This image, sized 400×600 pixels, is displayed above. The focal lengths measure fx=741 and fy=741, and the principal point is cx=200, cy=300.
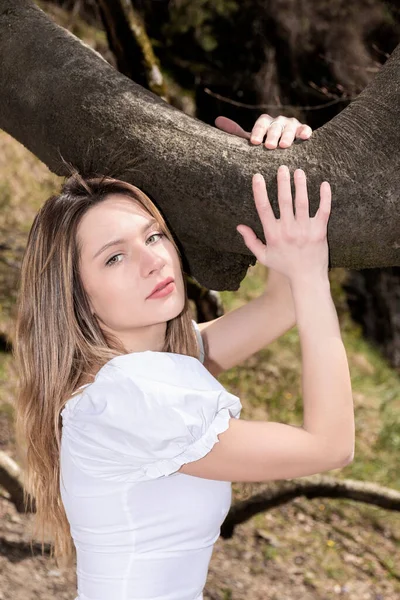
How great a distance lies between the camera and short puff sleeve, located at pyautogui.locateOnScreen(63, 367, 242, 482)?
1669 millimetres

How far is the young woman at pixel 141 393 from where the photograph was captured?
1.68m

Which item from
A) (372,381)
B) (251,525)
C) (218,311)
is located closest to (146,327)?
(218,311)

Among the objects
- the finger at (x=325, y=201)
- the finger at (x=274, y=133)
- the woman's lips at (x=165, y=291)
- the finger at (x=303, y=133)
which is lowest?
the woman's lips at (x=165, y=291)

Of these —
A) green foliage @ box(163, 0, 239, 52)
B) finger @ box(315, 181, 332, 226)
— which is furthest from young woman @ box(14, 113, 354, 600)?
green foliage @ box(163, 0, 239, 52)

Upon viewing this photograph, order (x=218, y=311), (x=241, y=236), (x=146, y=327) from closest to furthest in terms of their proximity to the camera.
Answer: (x=241, y=236) < (x=146, y=327) < (x=218, y=311)

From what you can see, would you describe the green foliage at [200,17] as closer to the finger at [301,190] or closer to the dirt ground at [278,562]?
the dirt ground at [278,562]

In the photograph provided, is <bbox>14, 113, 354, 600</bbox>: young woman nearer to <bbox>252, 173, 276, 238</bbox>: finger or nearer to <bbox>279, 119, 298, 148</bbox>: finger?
<bbox>252, 173, 276, 238</bbox>: finger

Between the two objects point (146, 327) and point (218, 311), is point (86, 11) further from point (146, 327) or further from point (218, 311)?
point (146, 327)

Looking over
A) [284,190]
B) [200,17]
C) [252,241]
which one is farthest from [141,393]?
[200,17]

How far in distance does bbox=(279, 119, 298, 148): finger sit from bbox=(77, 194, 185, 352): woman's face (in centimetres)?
37

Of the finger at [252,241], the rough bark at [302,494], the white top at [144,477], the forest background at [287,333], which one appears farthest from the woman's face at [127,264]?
the rough bark at [302,494]

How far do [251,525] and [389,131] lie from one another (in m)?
4.34

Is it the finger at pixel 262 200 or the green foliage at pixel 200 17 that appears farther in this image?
the green foliage at pixel 200 17

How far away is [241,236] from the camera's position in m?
1.66
